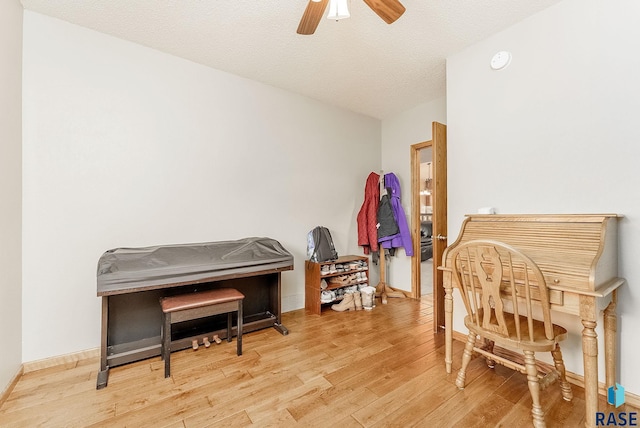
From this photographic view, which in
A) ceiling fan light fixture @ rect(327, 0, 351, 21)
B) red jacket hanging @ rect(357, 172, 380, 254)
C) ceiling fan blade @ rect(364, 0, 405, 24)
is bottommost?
red jacket hanging @ rect(357, 172, 380, 254)

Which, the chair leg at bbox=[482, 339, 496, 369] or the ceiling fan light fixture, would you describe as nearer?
the ceiling fan light fixture

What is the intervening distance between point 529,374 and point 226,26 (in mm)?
3089

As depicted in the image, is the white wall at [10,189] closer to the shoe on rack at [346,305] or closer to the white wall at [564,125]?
the shoe on rack at [346,305]

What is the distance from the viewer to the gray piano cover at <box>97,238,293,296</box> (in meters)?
1.83

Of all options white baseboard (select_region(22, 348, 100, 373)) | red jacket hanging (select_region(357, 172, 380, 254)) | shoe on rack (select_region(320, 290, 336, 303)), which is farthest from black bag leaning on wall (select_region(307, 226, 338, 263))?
white baseboard (select_region(22, 348, 100, 373))

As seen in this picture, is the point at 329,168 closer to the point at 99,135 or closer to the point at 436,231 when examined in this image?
the point at 436,231

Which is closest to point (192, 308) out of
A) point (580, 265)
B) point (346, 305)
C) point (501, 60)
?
point (346, 305)

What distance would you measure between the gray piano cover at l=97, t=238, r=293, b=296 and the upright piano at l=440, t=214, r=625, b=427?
1.54 m

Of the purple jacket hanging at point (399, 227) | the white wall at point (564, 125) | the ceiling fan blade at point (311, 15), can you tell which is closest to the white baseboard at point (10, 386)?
the ceiling fan blade at point (311, 15)

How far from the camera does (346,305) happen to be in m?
3.16

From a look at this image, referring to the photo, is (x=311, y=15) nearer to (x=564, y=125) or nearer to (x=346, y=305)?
(x=564, y=125)

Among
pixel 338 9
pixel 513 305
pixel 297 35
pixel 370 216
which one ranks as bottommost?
pixel 513 305

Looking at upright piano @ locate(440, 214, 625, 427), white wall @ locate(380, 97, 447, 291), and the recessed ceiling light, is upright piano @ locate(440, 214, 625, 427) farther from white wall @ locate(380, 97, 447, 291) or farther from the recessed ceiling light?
white wall @ locate(380, 97, 447, 291)

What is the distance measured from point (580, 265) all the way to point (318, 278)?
7.16 feet
